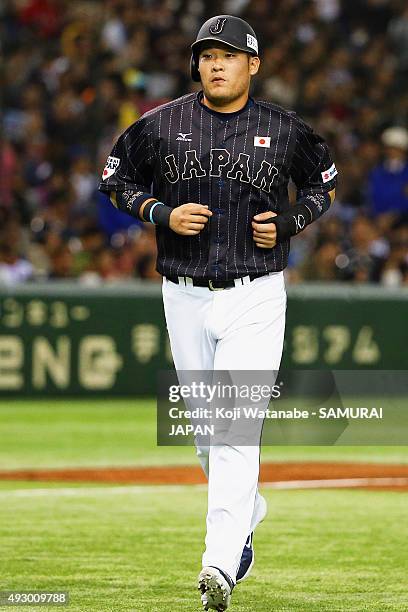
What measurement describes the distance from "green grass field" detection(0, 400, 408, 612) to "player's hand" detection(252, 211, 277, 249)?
4.72ft

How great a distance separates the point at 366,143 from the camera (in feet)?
59.7

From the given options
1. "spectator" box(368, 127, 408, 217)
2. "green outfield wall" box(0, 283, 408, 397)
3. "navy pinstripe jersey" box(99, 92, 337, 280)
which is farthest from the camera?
"spectator" box(368, 127, 408, 217)

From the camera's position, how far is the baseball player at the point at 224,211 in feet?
19.3

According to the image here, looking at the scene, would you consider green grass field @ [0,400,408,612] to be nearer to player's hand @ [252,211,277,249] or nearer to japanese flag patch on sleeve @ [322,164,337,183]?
player's hand @ [252,211,277,249]

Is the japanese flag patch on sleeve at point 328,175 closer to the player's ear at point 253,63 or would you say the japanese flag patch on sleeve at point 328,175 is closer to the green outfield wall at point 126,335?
the player's ear at point 253,63

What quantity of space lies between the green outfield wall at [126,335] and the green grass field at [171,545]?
3137 mm

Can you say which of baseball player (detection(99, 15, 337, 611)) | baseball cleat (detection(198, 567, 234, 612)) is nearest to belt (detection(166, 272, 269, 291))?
baseball player (detection(99, 15, 337, 611))

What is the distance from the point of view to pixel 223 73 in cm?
592

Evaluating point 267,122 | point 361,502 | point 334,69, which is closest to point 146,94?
point 334,69

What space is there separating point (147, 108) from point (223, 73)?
11456mm

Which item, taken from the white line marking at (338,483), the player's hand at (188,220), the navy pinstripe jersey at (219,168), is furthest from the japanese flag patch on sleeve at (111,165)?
the white line marking at (338,483)

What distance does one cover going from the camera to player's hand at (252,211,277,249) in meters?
5.89

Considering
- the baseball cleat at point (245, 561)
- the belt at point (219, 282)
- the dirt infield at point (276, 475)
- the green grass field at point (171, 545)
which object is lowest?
the dirt infield at point (276, 475)

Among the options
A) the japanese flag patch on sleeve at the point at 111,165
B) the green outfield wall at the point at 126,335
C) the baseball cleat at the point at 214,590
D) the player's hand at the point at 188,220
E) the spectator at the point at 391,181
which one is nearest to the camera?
the baseball cleat at the point at 214,590
